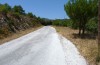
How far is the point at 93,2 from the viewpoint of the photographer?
1161 inches

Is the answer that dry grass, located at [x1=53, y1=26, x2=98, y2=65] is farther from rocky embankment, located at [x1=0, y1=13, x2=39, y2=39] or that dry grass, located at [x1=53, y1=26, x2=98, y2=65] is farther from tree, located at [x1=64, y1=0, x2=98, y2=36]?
rocky embankment, located at [x1=0, y1=13, x2=39, y2=39]

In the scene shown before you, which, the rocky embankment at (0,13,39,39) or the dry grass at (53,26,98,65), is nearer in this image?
the dry grass at (53,26,98,65)

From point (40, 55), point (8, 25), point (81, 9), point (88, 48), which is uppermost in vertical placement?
point (81, 9)

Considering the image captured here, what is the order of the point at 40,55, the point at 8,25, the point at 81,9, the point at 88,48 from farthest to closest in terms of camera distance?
the point at 8,25 < the point at 81,9 < the point at 88,48 < the point at 40,55

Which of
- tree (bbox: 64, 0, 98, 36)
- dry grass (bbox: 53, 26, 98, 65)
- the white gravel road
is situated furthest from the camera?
tree (bbox: 64, 0, 98, 36)

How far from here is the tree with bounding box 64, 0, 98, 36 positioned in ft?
97.1

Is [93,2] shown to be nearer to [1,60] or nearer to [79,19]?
[79,19]

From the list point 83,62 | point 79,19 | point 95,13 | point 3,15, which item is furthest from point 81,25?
point 83,62

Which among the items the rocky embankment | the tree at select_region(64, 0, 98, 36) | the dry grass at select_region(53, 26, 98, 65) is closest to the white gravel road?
the dry grass at select_region(53, 26, 98, 65)

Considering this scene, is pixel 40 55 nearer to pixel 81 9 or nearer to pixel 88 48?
pixel 88 48

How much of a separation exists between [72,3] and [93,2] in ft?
10.1

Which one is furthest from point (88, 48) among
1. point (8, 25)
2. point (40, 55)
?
point (8, 25)

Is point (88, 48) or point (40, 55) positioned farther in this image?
point (88, 48)

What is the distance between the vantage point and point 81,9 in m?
29.8
